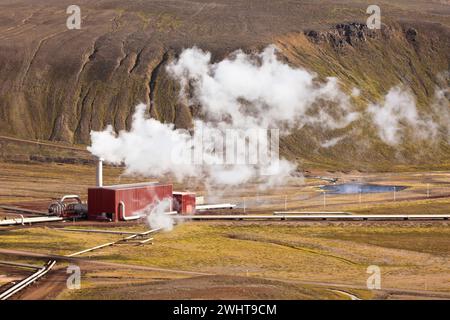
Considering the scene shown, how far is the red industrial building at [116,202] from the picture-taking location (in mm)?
122938

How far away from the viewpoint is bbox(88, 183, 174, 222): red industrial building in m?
123

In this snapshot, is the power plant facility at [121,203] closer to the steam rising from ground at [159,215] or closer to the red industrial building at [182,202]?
the red industrial building at [182,202]

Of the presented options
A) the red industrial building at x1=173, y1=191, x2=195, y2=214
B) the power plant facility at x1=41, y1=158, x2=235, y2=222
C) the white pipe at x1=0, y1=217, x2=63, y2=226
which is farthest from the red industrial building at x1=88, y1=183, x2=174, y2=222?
the red industrial building at x1=173, y1=191, x2=195, y2=214

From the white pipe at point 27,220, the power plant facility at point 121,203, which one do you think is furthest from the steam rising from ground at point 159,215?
the white pipe at point 27,220

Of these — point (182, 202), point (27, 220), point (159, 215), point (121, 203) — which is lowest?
point (27, 220)

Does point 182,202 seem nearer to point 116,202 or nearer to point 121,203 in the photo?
point 121,203

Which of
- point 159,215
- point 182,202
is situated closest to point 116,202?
point 159,215

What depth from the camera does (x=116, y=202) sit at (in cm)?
12288

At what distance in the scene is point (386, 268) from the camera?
92750 mm

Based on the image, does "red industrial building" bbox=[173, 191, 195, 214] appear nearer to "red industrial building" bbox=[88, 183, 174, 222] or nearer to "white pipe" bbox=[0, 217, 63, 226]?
"red industrial building" bbox=[88, 183, 174, 222]
